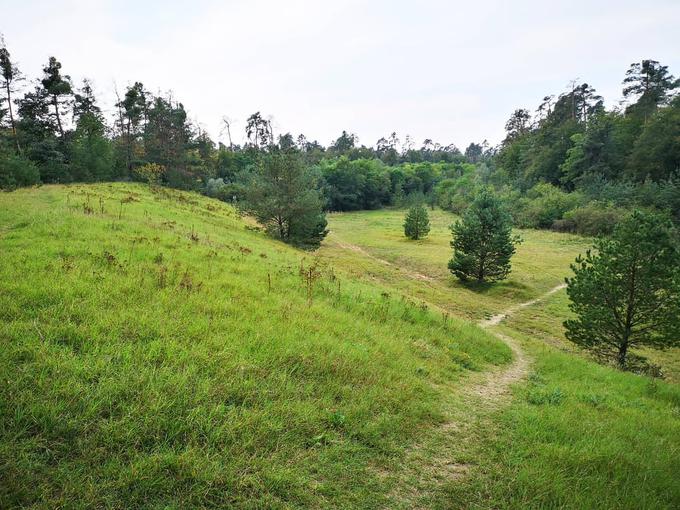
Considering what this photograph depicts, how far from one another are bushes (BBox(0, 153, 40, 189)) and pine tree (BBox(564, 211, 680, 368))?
43.4m

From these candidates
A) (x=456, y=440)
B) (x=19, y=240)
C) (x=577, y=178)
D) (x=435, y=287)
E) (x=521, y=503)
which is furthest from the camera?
(x=577, y=178)

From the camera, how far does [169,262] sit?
34.9 feet

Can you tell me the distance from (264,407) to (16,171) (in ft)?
142

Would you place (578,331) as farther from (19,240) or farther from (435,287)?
(19,240)

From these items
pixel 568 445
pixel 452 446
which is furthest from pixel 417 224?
pixel 452 446

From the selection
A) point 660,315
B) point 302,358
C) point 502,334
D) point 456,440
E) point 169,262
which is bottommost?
point 502,334

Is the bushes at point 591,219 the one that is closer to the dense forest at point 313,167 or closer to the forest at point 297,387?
the dense forest at point 313,167

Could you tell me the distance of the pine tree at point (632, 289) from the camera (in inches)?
544

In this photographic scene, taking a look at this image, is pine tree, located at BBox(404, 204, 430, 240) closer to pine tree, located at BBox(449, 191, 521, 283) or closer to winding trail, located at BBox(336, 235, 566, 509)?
pine tree, located at BBox(449, 191, 521, 283)

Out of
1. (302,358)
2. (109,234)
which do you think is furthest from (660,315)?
(109,234)

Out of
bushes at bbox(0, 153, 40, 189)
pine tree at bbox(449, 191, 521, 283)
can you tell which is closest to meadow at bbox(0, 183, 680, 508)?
pine tree at bbox(449, 191, 521, 283)

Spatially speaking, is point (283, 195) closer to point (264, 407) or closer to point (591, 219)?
point (264, 407)

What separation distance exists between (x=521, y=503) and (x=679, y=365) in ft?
64.0

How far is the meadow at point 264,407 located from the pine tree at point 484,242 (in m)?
19.5
